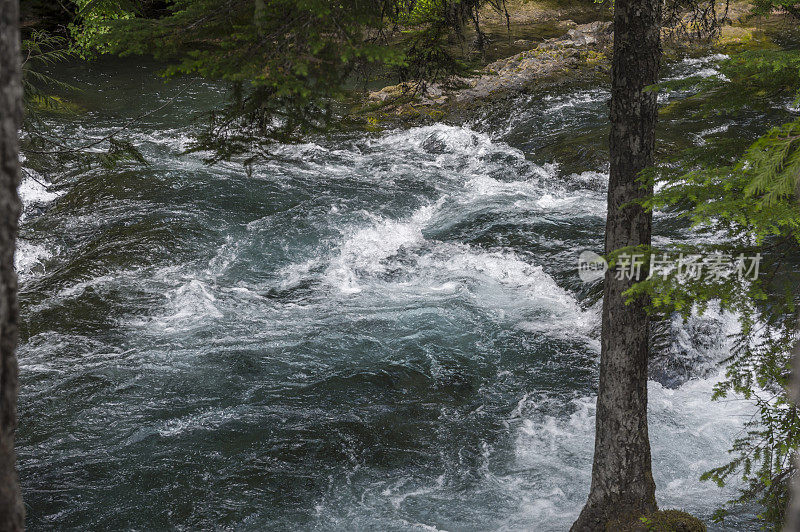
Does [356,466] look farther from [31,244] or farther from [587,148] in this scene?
[587,148]

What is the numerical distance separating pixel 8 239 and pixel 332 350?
22.3 feet

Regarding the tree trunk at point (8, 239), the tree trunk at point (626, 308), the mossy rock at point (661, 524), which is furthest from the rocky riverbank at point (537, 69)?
Answer: the tree trunk at point (8, 239)

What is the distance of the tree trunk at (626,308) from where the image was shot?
4848 millimetres

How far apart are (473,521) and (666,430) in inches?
112

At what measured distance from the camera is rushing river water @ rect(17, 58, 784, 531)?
23.0 feet

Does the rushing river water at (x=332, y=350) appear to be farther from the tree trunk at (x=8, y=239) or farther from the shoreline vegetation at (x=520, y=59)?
the tree trunk at (x=8, y=239)

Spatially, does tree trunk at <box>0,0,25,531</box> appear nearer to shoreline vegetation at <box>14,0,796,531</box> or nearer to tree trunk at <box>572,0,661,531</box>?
tree trunk at <box>572,0,661,531</box>

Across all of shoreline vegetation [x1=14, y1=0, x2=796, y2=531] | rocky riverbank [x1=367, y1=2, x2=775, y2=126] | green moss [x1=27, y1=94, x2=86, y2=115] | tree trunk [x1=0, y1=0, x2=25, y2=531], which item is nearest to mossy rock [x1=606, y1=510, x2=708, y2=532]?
tree trunk [x1=0, y1=0, x2=25, y2=531]

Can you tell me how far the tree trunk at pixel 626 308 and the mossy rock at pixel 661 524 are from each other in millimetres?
59

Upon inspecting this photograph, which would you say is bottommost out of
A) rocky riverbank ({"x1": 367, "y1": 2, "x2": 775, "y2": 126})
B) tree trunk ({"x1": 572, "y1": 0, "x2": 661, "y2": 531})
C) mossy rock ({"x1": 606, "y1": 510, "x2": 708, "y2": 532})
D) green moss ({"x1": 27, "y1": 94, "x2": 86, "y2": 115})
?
mossy rock ({"x1": 606, "y1": 510, "x2": 708, "y2": 532})

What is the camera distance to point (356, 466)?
7.35 metres

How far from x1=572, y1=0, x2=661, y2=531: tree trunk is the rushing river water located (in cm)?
133

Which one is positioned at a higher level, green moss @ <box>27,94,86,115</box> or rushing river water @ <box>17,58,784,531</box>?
green moss @ <box>27,94,86,115</box>

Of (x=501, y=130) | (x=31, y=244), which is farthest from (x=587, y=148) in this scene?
(x=31, y=244)
